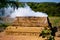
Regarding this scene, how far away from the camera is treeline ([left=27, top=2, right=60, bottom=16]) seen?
136 inches

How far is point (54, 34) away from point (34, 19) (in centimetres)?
56

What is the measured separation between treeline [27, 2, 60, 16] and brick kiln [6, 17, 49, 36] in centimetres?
27

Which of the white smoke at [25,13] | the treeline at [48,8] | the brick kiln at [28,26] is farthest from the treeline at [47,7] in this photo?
the brick kiln at [28,26]

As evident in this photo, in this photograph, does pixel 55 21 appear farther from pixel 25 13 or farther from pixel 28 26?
pixel 25 13

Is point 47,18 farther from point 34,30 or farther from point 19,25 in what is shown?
point 19,25

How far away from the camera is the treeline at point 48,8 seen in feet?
11.4

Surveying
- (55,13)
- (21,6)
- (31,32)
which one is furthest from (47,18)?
(21,6)

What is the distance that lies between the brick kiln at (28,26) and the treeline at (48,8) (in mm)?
267

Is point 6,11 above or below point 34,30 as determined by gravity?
above

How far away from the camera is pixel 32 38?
303cm

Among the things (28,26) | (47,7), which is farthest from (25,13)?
(47,7)

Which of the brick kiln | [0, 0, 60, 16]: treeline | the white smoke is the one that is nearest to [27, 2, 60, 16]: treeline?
[0, 0, 60, 16]: treeline

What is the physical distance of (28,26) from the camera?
3318 mm

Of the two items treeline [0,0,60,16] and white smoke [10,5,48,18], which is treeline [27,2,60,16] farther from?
white smoke [10,5,48,18]
